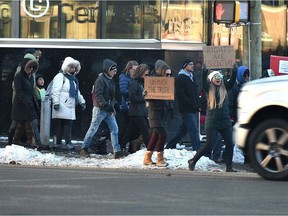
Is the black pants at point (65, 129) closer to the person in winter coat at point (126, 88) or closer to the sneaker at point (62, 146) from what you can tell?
the sneaker at point (62, 146)

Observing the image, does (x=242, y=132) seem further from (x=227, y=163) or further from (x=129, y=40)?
(x=129, y=40)

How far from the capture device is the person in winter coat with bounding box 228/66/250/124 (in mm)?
13859

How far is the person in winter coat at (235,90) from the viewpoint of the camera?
546 inches

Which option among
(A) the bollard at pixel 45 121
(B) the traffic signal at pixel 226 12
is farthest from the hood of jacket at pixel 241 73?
(A) the bollard at pixel 45 121

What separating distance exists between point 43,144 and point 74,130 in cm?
234

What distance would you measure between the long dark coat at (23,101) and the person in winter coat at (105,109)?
3.67 feet

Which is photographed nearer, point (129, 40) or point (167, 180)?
point (167, 180)

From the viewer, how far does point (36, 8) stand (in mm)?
17469

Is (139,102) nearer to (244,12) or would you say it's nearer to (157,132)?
(157,132)

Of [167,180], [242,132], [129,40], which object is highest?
[129,40]

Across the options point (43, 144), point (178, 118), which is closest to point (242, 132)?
point (43, 144)

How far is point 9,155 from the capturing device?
12922 mm

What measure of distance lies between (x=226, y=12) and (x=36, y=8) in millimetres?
5124

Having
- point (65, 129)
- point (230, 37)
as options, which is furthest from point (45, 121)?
point (230, 37)
